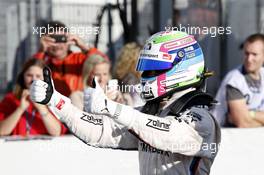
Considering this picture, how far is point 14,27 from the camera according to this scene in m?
7.35

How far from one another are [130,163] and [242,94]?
4.56ft

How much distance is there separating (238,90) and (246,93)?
0.08 m

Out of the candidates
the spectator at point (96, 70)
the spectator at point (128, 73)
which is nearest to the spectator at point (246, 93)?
the spectator at point (128, 73)

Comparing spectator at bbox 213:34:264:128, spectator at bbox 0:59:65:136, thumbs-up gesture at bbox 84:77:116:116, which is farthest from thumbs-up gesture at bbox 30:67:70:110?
spectator at bbox 213:34:264:128

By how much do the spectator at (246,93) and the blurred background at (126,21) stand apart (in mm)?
1025

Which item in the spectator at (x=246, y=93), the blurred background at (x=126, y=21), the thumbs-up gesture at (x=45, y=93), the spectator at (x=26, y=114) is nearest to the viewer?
the thumbs-up gesture at (x=45, y=93)

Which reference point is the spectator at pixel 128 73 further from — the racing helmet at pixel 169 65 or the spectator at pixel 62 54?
the racing helmet at pixel 169 65

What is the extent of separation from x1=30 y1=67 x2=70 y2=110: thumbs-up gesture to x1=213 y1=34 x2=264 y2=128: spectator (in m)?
2.56

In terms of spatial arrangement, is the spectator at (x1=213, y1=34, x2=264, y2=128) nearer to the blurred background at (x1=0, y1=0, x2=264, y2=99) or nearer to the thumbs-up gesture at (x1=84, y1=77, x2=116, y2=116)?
the blurred background at (x1=0, y1=0, x2=264, y2=99)

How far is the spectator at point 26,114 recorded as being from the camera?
558 cm

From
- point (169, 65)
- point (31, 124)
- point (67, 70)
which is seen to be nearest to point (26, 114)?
point (31, 124)

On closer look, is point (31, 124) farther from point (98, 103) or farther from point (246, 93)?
point (98, 103)

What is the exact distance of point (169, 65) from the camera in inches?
140

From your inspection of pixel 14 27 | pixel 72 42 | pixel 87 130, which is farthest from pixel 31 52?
pixel 87 130
